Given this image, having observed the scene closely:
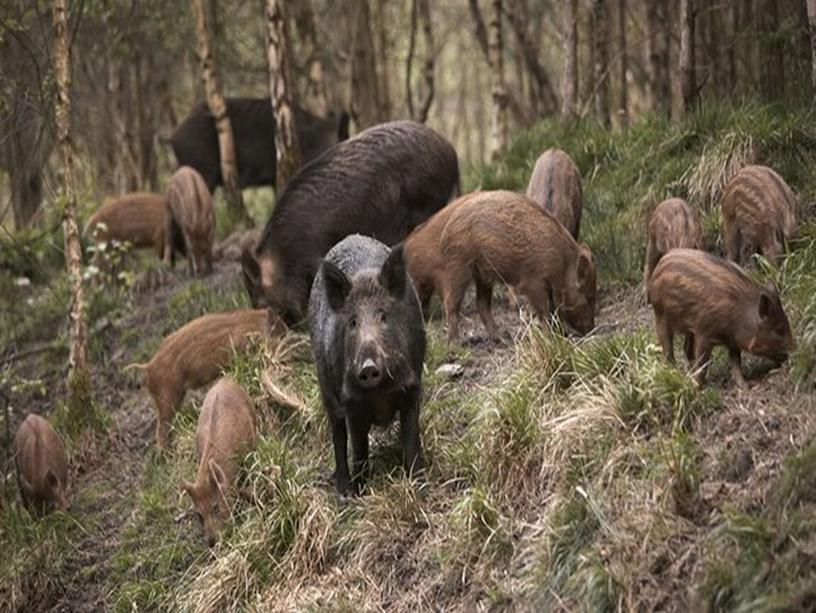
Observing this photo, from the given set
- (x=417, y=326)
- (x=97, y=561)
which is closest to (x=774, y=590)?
(x=417, y=326)

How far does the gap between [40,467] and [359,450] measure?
2.94 metres

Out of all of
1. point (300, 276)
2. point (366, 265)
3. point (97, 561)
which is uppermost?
point (366, 265)

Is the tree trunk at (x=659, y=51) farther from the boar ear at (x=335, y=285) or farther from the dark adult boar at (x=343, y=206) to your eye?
the boar ear at (x=335, y=285)

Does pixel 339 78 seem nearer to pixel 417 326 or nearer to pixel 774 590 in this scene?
pixel 417 326

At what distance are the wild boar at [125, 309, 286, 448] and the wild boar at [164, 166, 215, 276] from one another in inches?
132

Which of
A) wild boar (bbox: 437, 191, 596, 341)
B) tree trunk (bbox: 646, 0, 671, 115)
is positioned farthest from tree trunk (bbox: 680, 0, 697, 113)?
wild boar (bbox: 437, 191, 596, 341)

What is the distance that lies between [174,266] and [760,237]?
7.51 meters

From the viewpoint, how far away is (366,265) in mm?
9281

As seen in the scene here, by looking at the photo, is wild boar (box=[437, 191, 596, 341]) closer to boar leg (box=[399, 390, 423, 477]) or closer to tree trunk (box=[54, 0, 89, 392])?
boar leg (box=[399, 390, 423, 477])

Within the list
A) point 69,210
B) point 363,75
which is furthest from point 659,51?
point 69,210

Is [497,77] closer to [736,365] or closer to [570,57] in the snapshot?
[570,57]

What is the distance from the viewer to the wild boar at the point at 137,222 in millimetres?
15578

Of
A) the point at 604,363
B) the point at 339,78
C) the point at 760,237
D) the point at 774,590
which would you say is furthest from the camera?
the point at 339,78

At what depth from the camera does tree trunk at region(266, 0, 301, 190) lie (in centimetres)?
1462
